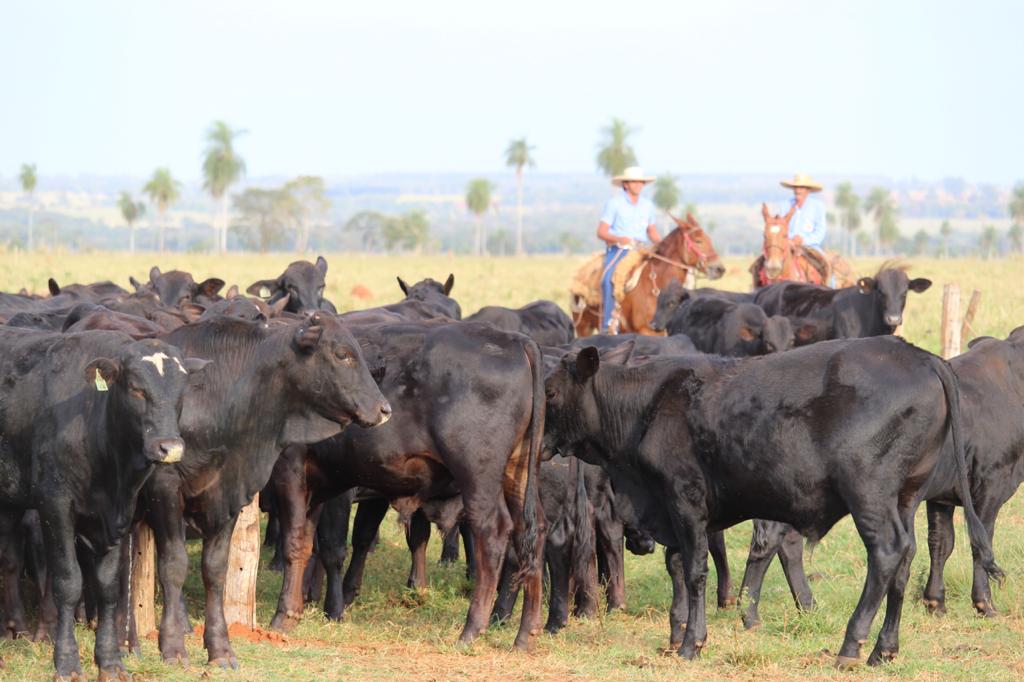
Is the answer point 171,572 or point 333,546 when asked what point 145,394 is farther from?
point 333,546

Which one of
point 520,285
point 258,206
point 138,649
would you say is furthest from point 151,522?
point 258,206

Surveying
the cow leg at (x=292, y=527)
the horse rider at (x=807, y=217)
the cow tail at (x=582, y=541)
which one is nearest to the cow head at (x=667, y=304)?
the horse rider at (x=807, y=217)

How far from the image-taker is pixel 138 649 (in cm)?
725

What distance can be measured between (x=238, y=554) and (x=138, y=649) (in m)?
0.91

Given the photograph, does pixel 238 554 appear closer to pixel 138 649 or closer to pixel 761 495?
pixel 138 649

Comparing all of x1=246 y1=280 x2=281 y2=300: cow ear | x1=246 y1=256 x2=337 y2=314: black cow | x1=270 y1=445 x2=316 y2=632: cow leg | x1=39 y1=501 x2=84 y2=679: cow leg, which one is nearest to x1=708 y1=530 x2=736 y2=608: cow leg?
x1=270 y1=445 x2=316 y2=632: cow leg

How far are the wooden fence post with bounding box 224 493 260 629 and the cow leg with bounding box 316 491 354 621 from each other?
0.84 m

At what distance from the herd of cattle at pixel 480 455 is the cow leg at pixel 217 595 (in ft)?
0.04

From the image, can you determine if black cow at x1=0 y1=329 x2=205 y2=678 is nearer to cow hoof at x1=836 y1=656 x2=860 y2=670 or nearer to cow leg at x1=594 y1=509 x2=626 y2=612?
cow leg at x1=594 y1=509 x2=626 y2=612

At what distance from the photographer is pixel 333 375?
7105 mm

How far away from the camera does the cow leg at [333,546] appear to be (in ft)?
28.9

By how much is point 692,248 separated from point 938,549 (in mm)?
9014

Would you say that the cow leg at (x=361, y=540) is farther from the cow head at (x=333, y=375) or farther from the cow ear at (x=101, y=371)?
the cow ear at (x=101, y=371)

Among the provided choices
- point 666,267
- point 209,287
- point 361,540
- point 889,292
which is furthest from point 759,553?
point 666,267
